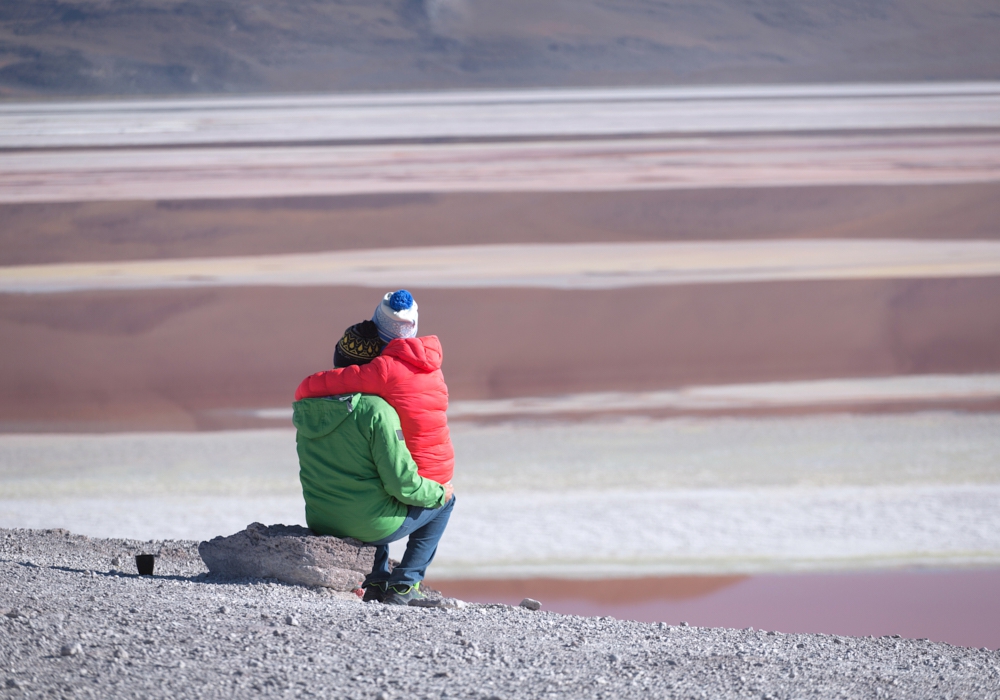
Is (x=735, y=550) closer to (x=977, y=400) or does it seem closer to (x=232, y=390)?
(x=977, y=400)

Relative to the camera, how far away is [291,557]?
2.16m

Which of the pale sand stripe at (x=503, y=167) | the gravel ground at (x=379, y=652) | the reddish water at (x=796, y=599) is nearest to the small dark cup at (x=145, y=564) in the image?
the gravel ground at (x=379, y=652)

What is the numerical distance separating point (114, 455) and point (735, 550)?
267cm

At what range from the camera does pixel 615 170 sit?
16.8 metres

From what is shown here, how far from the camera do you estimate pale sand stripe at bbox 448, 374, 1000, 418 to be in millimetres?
5453

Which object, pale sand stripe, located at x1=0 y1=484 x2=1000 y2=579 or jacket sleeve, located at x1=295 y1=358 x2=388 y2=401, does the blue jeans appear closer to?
jacket sleeve, located at x1=295 y1=358 x2=388 y2=401

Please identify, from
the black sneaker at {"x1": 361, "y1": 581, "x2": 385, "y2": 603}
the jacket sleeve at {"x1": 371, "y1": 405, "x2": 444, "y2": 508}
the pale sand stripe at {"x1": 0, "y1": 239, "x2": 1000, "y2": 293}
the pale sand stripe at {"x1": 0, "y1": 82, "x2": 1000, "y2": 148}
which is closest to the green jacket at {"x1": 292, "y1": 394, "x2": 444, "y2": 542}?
the jacket sleeve at {"x1": 371, "y1": 405, "x2": 444, "y2": 508}

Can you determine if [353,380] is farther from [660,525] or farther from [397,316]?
[660,525]

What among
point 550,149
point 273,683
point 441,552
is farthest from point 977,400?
point 550,149

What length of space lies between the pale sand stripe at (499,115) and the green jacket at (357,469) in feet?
66.6

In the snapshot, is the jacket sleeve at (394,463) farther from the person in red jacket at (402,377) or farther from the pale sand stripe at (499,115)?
the pale sand stripe at (499,115)

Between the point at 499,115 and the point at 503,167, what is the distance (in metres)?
9.21

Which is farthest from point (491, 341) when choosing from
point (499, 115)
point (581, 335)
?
point (499, 115)

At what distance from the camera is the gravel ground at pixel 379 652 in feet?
5.39
